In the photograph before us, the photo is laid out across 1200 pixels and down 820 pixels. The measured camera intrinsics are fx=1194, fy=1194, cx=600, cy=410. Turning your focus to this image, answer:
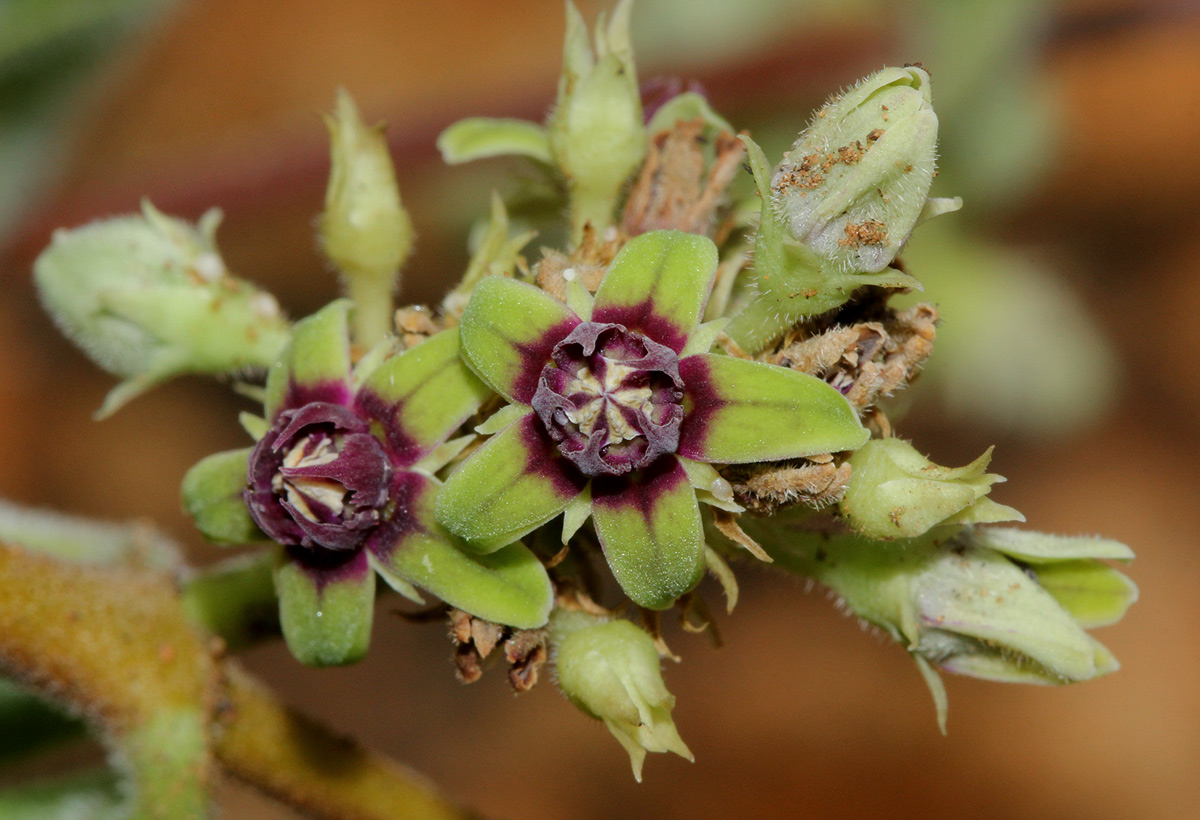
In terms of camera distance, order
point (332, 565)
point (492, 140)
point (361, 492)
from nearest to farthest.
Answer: point (361, 492), point (332, 565), point (492, 140)

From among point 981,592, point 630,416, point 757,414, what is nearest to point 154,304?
point 630,416

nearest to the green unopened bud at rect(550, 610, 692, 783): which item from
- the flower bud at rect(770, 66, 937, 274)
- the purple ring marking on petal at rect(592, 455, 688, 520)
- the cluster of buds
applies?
the cluster of buds

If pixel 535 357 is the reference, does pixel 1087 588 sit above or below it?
below

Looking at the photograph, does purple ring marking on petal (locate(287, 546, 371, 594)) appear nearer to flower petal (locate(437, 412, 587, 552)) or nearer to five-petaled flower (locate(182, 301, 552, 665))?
five-petaled flower (locate(182, 301, 552, 665))

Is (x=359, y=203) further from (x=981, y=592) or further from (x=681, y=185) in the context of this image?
(x=981, y=592)

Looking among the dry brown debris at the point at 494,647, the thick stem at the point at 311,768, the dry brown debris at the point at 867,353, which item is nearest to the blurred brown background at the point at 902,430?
the thick stem at the point at 311,768

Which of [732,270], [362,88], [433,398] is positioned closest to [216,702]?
[433,398]

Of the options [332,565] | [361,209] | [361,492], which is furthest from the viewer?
[361,209]
